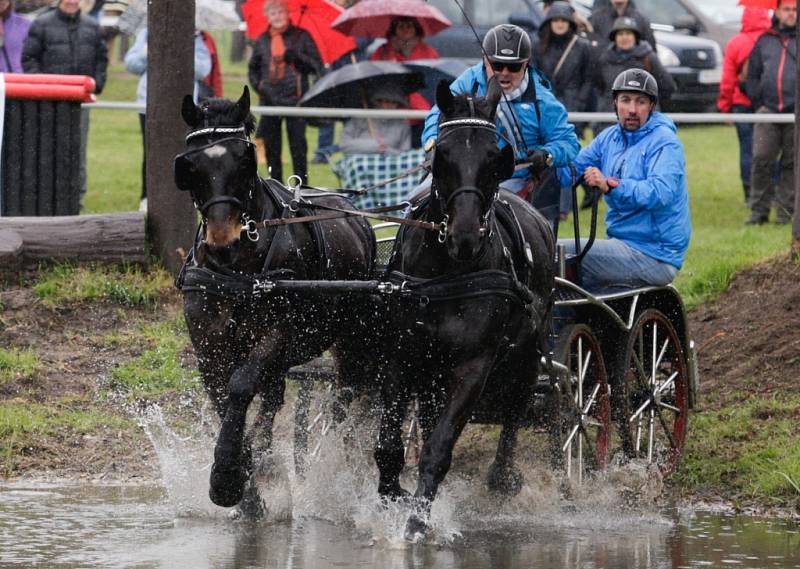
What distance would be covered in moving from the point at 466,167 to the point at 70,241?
482 cm

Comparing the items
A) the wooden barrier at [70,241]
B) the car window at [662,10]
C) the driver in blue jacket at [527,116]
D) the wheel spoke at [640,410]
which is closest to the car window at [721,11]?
the car window at [662,10]

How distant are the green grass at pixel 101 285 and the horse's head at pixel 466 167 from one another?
14.4ft

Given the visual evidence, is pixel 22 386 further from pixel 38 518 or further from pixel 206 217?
pixel 206 217

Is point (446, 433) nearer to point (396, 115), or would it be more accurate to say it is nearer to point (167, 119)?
point (167, 119)

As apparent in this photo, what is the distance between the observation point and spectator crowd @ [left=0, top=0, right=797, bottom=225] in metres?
15.6

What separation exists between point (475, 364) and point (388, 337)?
1.46 ft

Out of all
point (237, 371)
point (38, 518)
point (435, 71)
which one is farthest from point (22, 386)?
point (435, 71)

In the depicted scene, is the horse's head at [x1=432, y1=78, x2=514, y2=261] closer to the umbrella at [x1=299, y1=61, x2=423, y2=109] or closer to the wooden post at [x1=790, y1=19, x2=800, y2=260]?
the wooden post at [x1=790, y1=19, x2=800, y2=260]

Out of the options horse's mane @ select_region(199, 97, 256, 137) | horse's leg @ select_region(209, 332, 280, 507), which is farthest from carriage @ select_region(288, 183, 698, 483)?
horse's mane @ select_region(199, 97, 256, 137)

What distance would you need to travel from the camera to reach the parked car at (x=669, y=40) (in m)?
20.2

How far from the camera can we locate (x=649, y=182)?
346 inches

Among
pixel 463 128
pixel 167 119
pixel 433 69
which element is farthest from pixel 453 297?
pixel 433 69

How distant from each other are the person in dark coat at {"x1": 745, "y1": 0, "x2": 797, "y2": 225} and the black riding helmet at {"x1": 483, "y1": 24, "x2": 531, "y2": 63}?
7309 mm

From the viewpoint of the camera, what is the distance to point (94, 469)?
9.09 metres
